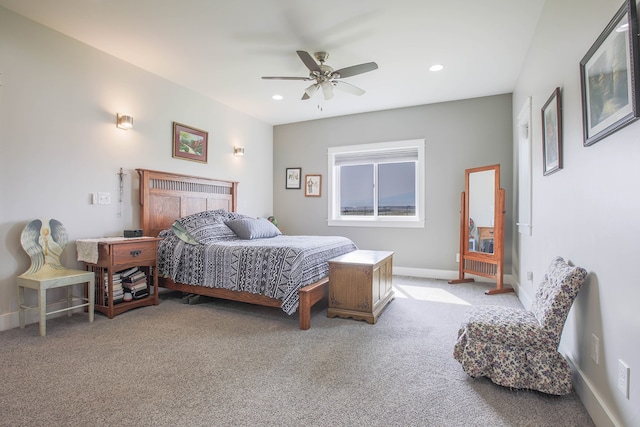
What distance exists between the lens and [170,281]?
11.9 ft

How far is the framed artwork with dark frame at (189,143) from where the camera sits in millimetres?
4223

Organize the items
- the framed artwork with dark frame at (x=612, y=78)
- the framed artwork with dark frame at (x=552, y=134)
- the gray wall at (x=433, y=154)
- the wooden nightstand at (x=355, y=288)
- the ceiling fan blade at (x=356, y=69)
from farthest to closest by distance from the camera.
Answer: the gray wall at (x=433, y=154) < the ceiling fan blade at (x=356, y=69) < the wooden nightstand at (x=355, y=288) < the framed artwork with dark frame at (x=552, y=134) < the framed artwork with dark frame at (x=612, y=78)

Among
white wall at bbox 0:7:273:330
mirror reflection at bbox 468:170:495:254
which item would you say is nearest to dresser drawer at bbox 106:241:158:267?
white wall at bbox 0:7:273:330

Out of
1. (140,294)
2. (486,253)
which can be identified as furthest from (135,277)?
(486,253)

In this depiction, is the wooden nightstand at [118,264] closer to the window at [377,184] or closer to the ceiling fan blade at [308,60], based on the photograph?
the ceiling fan blade at [308,60]

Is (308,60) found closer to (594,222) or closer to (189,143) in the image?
(189,143)

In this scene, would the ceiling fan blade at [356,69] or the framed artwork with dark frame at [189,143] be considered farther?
the framed artwork with dark frame at [189,143]

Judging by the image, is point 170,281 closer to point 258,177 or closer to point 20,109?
point 20,109

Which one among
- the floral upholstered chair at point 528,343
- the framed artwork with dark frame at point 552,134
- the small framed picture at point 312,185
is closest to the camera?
the floral upholstered chair at point 528,343

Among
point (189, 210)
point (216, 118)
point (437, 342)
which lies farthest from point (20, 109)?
point (437, 342)

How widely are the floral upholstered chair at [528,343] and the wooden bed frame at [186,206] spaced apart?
1.38 meters

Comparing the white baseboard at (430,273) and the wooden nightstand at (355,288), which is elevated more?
the wooden nightstand at (355,288)

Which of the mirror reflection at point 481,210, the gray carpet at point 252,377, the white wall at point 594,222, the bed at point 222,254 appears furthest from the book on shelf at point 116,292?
the mirror reflection at point 481,210

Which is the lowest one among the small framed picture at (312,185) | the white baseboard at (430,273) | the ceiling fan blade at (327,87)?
the white baseboard at (430,273)
